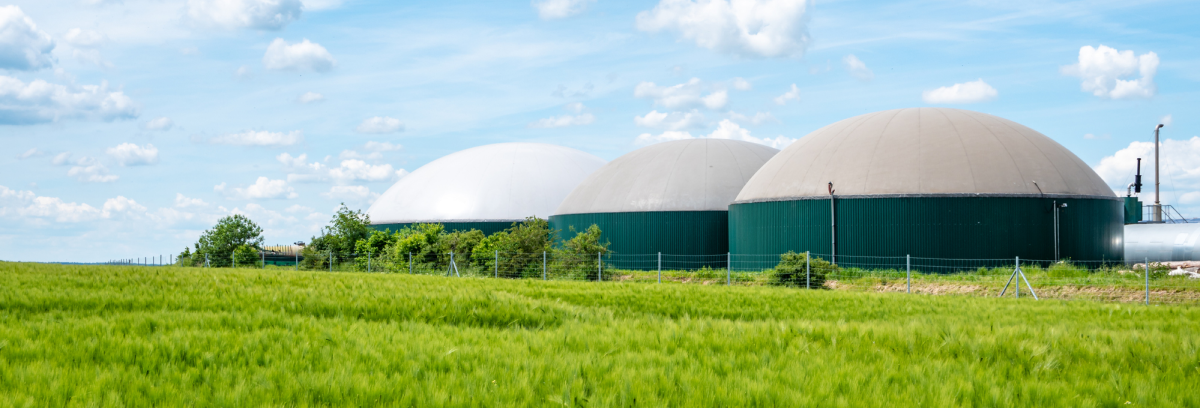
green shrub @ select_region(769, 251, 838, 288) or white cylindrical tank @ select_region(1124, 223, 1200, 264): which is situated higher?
white cylindrical tank @ select_region(1124, 223, 1200, 264)

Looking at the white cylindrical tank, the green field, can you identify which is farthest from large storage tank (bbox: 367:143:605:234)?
the green field

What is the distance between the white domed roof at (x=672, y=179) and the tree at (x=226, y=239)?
18201 mm

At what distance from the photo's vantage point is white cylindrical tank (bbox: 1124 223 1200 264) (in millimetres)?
36459

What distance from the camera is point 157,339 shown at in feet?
25.9

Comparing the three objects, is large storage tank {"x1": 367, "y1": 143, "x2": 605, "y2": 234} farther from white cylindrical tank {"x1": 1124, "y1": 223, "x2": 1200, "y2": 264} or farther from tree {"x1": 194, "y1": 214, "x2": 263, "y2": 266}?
white cylindrical tank {"x1": 1124, "y1": 223, "x2": 1200, "y2": 264}

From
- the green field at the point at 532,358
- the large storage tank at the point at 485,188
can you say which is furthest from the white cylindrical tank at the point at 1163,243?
the large storage tank at the point at 485,188

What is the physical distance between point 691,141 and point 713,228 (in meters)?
7.57

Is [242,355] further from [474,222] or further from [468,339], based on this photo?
[474,222]

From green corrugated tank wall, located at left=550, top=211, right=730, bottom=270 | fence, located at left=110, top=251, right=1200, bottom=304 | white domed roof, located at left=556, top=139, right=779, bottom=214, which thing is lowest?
fence, located at left=110, top=251, right=1200, bottom=304

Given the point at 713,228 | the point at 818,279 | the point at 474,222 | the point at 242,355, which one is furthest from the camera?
the point at 474,222

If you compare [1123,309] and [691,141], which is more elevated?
[691,141]

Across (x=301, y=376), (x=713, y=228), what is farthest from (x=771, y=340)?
(x=713, y=228)

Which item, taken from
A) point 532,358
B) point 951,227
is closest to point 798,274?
point 951,227

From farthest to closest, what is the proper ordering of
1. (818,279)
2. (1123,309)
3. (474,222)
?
(474,222)
(818,279)
(1123,309)
